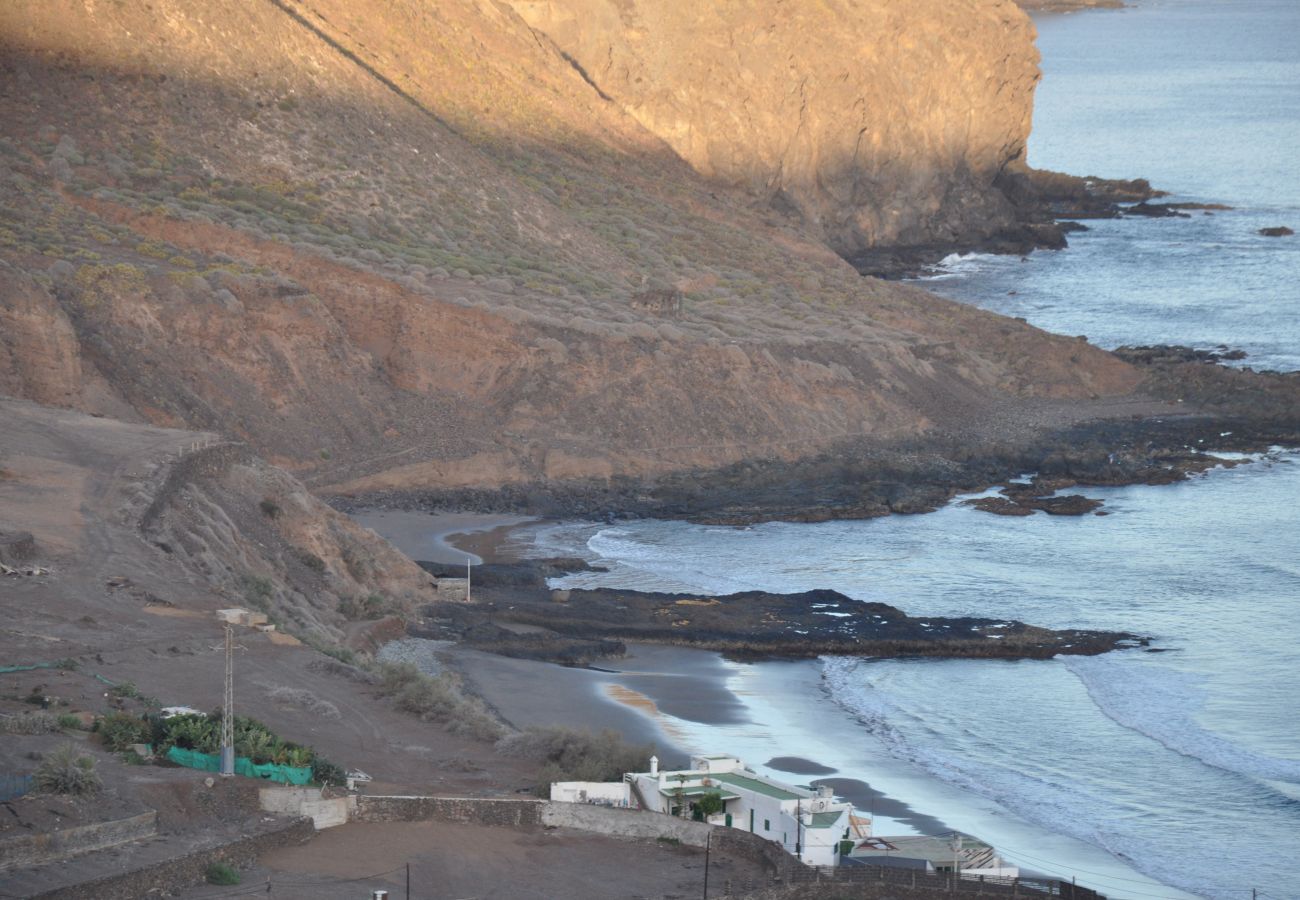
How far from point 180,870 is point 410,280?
39.1 m

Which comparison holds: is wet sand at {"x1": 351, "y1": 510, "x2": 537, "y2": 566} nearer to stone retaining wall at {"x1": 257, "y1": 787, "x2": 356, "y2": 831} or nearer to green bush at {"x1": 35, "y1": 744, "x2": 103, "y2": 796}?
stone retaining wall at {"x1": 257, "y1": 787, "x2": 356, "y2": 831}

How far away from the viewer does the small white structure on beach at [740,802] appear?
25531 mm

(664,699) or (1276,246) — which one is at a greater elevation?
(1276,246)

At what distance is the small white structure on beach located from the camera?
25.5 meters

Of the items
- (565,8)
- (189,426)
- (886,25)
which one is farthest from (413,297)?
(886,25)

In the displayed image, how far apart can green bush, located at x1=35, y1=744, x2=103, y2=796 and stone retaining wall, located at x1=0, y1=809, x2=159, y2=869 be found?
0.72 meters

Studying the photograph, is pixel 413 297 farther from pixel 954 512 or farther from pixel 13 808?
pixel 13 808

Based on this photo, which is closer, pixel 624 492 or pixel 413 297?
pixel 624 492

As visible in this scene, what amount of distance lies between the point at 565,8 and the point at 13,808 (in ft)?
227

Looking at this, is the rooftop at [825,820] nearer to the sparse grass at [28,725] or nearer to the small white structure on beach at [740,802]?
the small white structure on beach at [740,802]

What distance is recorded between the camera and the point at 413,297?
59.8 m

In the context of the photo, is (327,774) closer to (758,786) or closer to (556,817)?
(556,817)

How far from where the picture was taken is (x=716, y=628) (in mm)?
42094

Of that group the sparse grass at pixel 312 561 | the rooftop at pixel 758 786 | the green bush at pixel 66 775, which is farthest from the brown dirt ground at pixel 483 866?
the sparse grass at pixel 312 561
